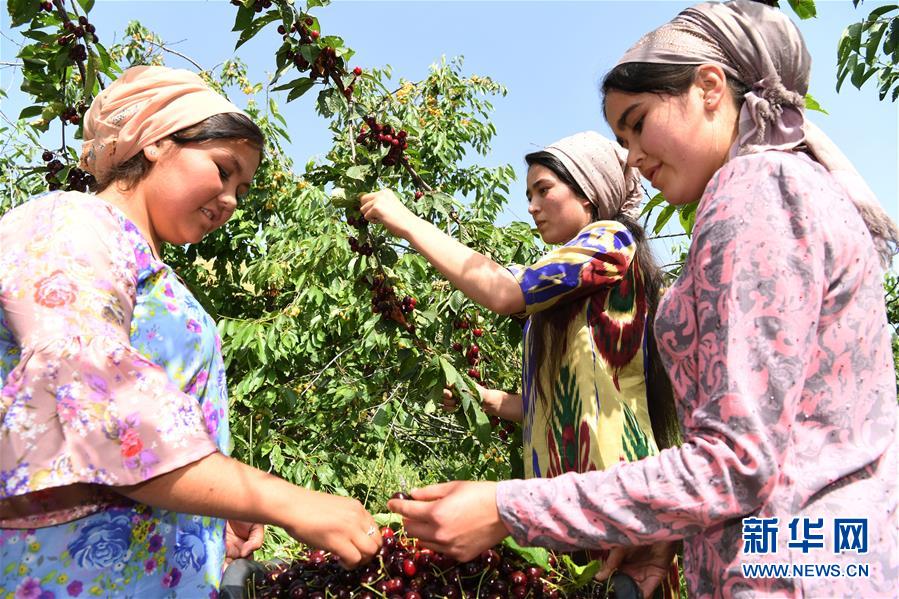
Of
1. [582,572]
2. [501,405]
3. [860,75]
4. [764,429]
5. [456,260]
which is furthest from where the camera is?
[860,75]

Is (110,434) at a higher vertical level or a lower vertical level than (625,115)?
lower

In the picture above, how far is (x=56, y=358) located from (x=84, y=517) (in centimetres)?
28

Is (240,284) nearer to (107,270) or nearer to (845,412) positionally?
(107,270)

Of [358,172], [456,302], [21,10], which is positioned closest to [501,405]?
[456,302]

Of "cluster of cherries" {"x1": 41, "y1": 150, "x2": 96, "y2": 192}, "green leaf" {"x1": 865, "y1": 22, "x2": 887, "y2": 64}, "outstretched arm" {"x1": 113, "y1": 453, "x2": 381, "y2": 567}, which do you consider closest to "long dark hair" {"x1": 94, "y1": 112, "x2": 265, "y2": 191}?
"outstretched arm" {"x1": 113, "y1": 453, "x2": 381, "y2": 567}

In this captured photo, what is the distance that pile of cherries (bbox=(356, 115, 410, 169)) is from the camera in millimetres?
2209

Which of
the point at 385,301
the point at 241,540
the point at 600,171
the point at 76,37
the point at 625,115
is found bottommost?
the point at 241,540

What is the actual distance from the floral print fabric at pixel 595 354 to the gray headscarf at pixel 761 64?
2.12ft

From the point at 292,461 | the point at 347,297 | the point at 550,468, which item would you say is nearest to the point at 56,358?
the point at 550,468

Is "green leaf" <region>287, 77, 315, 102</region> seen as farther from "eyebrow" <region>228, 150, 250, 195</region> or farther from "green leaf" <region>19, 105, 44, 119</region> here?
"green leaf" <region>19, 105, 44, 119</region>

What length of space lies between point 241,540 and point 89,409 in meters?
0.73

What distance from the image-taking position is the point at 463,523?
1014 millimetres

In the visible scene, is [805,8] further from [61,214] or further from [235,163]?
[61,214]

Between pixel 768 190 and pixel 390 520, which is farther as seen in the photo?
pixel 390 520
